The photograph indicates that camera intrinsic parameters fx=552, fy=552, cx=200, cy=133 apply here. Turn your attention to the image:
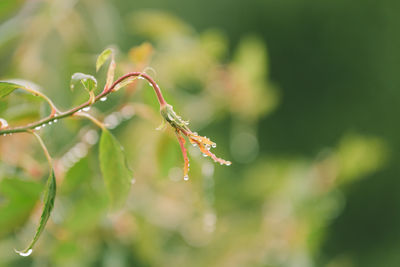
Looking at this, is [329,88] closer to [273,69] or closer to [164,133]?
[273,69]

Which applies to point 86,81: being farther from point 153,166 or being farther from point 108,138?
point 153,166

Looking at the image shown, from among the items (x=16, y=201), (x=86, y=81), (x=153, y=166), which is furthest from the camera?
(x=153, y=166)

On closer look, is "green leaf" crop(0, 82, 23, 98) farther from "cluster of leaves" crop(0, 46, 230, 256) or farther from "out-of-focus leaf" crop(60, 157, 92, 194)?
"out-of-focus leaf" crop(60, 157, 92, 194)

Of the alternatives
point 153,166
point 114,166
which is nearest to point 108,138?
point 114,166

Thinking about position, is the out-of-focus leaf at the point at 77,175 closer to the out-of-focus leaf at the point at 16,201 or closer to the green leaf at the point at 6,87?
the out-of-focus leaf at the point at 16,201

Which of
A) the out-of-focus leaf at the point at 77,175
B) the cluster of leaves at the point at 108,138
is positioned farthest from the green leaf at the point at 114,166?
the out-of-focus leaf at the point at 77,175

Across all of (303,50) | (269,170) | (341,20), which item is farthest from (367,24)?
(269,170)
